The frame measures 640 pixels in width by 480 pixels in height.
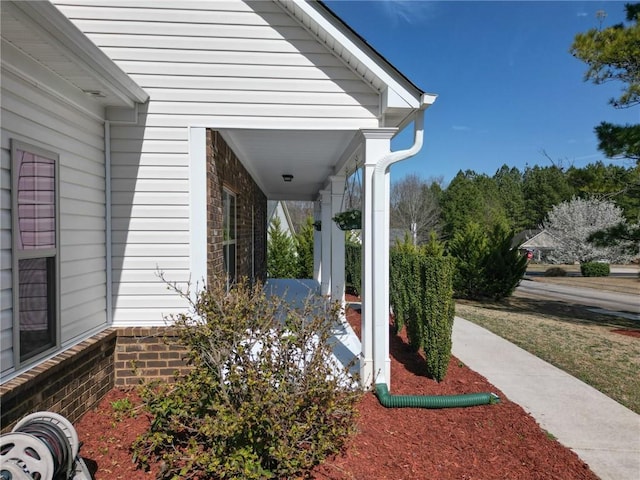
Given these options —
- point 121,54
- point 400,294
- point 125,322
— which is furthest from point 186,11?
point 400,294

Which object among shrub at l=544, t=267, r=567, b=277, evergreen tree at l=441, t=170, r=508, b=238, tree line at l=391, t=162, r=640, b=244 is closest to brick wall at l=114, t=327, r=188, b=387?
tree line at l=391, t=162, r=640, b=244

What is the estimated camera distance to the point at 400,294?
694cm

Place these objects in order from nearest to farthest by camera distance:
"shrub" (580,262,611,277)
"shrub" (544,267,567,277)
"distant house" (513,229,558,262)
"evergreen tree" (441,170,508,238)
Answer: "shrub" (580,262,611,277), "shrub" (544,267,567,277), "evergreen tree" (441,170,508,238), "distant house" (513,229,558,262)

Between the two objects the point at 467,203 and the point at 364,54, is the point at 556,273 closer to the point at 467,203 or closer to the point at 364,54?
the point at 467,203

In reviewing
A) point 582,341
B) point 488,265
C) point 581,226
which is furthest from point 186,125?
point 581,226

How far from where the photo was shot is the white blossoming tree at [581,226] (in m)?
33.8

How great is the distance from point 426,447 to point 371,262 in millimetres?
1935

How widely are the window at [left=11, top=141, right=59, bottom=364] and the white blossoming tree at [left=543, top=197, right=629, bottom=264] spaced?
38.9m

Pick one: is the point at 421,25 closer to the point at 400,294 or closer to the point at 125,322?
the point at 400,294

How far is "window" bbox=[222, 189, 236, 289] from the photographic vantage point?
6039mm

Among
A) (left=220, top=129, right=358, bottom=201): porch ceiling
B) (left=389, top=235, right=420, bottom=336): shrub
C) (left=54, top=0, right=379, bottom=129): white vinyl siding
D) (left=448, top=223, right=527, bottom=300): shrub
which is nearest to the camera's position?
(left=54, top=0, right=379, bottom=129): white vinyl siding

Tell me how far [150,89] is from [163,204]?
4.13ft

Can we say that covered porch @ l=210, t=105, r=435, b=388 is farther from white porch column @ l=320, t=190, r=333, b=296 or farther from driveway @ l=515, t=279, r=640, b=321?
driveway @ l=515, t=279, r=640, b=321

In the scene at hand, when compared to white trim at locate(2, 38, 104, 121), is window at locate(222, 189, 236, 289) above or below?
below
